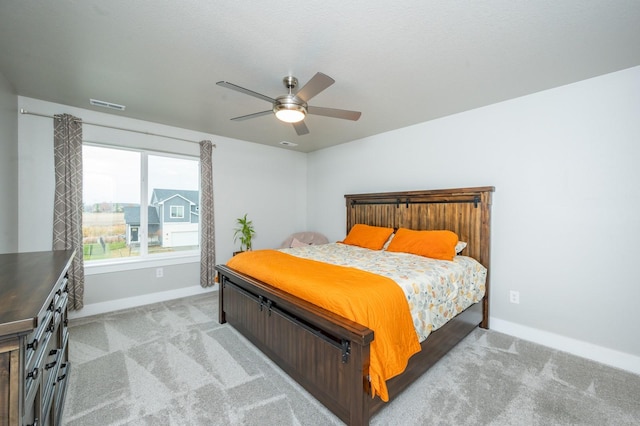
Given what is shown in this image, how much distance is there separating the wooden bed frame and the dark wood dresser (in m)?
1.32

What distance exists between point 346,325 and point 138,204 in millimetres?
3614

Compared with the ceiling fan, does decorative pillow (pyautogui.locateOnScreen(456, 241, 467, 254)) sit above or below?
below

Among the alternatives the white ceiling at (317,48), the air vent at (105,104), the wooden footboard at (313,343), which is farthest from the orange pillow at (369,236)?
the air vent at (105,104)

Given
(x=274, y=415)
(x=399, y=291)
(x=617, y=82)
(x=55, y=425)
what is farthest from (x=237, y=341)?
(x=617, y=82)

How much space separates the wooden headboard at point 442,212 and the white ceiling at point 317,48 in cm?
109

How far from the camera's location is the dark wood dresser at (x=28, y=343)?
2.77ft

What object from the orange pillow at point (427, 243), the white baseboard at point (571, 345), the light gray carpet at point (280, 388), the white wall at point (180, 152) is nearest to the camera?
the light gray carpet at point (280, 388)

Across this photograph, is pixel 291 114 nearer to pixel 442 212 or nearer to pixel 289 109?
pixel 289 109

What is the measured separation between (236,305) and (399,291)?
1.78 meters

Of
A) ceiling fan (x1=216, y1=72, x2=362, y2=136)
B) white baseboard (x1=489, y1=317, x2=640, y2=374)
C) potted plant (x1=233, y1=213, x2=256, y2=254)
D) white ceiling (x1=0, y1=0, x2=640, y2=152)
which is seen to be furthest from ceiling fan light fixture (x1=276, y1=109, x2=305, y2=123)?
white baseboard (x1=489, y1=317, x2=640, y2=374)

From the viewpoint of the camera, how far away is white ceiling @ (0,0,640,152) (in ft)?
5.52

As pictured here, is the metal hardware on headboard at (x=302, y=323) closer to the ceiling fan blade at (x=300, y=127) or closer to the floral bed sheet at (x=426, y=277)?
the floral bed sheet at (x=426, y=277)

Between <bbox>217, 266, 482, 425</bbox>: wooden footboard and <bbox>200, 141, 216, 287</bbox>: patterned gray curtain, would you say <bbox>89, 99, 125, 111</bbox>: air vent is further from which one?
<bbox>217, 266, 482, 425</bbox>: wooden footboard

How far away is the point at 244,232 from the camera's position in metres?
4.64
